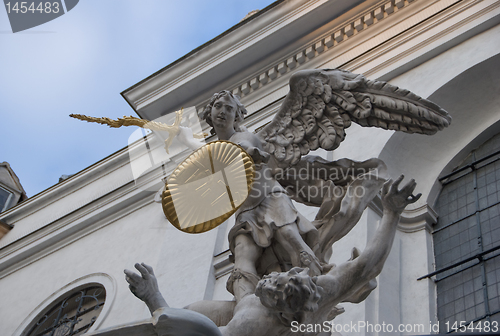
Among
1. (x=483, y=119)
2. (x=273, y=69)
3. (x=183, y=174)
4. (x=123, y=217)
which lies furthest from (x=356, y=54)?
(x=183, y=174)

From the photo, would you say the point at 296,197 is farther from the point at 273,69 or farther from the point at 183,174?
the point at 273,69

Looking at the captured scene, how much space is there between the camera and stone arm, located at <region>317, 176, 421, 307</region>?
4707 mm

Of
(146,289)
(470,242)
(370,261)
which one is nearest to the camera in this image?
(146,289)

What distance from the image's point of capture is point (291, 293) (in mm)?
4383

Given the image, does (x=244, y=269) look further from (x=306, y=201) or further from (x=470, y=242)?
(x=470, y=242)

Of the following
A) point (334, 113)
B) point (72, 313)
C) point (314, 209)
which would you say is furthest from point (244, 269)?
point (72, 313)

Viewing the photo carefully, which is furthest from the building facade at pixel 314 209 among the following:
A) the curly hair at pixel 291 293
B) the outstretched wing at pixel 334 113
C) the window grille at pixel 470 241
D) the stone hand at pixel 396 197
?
the curly hair at pixel 291 293

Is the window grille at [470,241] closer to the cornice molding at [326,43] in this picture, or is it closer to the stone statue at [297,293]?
the stone statue at [297,293]

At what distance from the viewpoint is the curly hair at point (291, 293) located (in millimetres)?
4383

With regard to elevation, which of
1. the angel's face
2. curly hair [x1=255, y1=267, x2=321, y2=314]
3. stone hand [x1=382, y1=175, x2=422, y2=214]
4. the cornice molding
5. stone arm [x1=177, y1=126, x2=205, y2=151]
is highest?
the cornice molding

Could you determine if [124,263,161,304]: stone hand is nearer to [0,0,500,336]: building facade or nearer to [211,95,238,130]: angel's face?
[211,95,238,130]: angel's face

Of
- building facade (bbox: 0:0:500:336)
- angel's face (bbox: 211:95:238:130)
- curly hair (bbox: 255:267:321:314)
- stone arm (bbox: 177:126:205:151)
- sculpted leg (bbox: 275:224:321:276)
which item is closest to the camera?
curly hair (bbox: 255:267:321:314)

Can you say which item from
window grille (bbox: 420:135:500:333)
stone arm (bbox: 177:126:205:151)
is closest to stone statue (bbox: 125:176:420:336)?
window grille (bbox: 420:135:500:333)

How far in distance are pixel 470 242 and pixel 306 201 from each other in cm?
297
